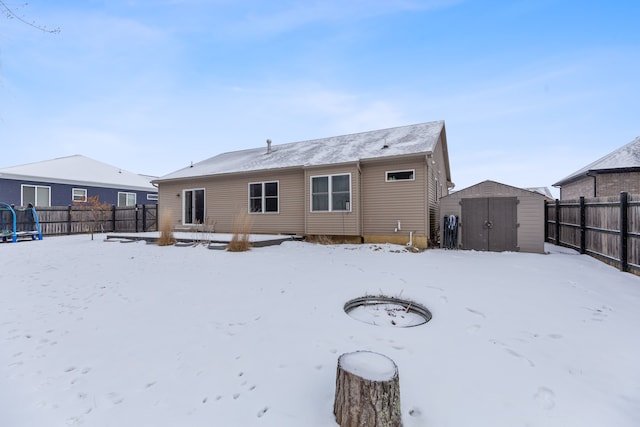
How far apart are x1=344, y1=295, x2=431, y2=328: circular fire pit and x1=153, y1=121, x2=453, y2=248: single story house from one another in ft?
16.9

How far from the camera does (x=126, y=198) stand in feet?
58.4

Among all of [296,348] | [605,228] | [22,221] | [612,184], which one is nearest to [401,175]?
[605,228]

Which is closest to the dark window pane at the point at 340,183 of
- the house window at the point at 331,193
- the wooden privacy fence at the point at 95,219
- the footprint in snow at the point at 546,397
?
the house window at the point at 331,193

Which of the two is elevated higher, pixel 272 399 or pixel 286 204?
pixel 286 204

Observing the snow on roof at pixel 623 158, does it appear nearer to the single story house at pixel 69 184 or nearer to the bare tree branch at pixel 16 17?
the bare tree branch at pixel 16 17

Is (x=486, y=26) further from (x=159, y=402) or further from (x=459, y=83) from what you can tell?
(x=159, y=402)

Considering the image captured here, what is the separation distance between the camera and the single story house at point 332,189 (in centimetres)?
854

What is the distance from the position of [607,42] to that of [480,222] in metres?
7.30

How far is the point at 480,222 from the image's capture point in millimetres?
8148

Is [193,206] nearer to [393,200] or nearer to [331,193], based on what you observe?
[331,193]

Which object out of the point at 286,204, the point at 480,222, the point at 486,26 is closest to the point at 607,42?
the point at 486,26

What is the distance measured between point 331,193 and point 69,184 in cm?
1601

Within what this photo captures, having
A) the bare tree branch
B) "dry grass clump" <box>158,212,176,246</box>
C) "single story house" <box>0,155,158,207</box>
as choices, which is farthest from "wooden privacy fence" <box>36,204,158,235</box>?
the bare tree branch

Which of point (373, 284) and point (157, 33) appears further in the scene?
point (157, 33)
